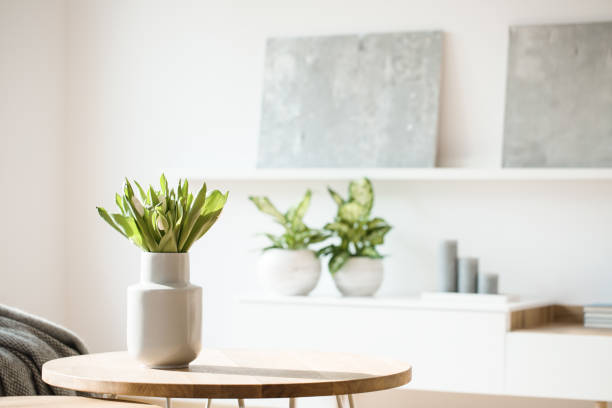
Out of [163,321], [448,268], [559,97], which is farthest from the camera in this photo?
[559,97]

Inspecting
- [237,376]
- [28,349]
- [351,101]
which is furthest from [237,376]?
[351,101]

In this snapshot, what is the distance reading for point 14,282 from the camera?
13.1 ft

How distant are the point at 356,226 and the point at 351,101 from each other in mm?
584

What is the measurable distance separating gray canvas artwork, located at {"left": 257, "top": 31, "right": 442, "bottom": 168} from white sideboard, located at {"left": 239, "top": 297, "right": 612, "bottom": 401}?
0.68m

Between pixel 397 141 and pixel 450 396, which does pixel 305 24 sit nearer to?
pixel 397 141

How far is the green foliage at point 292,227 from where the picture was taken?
11.7ft

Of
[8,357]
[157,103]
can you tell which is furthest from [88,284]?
[8,357]

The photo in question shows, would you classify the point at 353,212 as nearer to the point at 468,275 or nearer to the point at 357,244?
the point at 357,244

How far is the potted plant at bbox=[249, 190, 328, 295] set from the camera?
3.52 m

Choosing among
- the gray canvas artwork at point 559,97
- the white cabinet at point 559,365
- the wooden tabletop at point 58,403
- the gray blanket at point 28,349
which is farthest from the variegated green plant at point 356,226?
the wooden tabletop at point 58,403

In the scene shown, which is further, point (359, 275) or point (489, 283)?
point (359, 275)

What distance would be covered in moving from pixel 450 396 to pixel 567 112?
4.16 ft

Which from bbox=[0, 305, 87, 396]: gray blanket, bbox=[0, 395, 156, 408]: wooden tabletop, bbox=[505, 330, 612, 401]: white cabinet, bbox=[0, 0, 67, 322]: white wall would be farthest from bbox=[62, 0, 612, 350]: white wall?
bbox=[0, 395, 156, 408]: wooden tabletop

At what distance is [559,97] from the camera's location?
11.6ft
